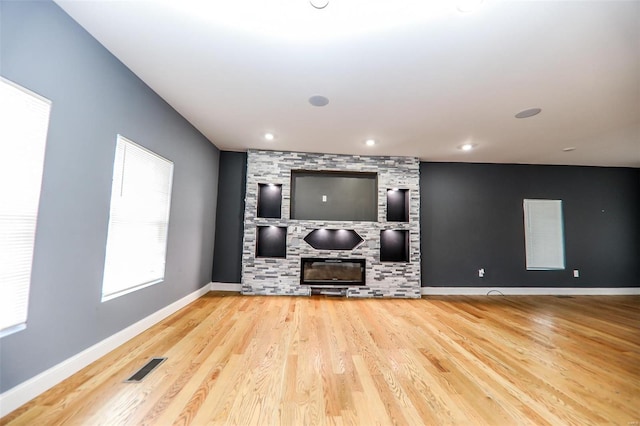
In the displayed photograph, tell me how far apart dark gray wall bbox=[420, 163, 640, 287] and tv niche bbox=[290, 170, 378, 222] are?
115 centimetres

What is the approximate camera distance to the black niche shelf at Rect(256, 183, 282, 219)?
4.89 metres

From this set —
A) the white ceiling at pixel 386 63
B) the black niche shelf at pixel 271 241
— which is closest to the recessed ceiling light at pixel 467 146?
the white ceiling at pixel 386 63

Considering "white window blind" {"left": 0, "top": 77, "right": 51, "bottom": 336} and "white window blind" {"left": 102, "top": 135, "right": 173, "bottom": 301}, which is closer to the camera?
"white window blind" {"left": 0, "top": 77, "right": 51, "bottom": 336}

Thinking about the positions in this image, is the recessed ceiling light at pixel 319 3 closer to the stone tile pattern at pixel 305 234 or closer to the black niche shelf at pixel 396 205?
the stone tile pattern at pixel 305 234

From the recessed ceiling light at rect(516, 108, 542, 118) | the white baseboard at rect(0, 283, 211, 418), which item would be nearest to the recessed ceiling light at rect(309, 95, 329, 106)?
the recessed ceiling light at rect(516, 108, 542, 118)

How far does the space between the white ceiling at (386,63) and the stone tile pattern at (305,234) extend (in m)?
1.02

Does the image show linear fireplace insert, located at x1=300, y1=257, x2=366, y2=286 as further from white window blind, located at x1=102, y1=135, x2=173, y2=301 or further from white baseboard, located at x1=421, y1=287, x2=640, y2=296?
white window blind, located at x1=102, y1=135, x2=173, y2=301

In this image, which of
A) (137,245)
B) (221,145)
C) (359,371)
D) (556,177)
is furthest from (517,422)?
(556,177)

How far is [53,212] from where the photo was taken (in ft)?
5.68

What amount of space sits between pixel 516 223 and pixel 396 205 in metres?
2.46

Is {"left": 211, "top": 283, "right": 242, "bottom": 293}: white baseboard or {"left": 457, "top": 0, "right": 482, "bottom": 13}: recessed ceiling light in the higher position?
{"left": 457, "top": 0, "right": 482, "bottom": 13}: recessed ceiling light

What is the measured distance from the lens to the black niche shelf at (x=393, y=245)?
5.03 metres

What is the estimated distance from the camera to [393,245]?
200 inches

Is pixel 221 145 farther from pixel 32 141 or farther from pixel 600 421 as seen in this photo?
pixel 600 421
